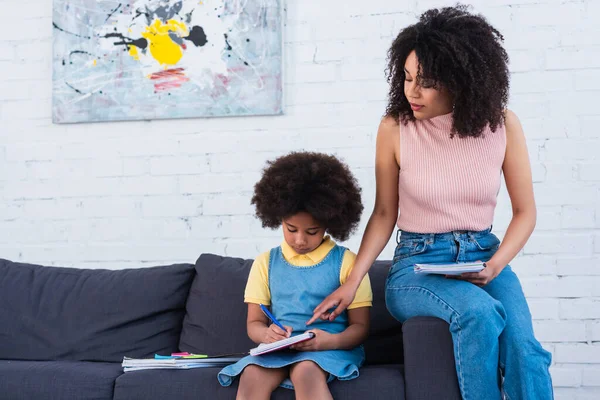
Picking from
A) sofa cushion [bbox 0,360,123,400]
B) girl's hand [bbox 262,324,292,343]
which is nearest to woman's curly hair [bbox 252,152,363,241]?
girl's hand [bbox 262,324,292,343]

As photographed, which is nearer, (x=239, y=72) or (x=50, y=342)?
(x=50, y=342)

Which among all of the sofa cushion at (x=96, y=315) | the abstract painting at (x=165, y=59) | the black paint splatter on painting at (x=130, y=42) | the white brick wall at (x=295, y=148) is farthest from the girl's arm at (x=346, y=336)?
the black paint splatter on painting at (x=130, y=42)

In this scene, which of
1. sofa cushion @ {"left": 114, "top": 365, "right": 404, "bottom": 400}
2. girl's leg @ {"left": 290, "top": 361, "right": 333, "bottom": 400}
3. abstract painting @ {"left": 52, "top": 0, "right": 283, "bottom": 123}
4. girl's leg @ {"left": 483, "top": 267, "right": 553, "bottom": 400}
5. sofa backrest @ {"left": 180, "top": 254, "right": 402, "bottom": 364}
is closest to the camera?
girl's leg @ {"left": 483, "top": 267, "right": 553, "bottom": 400}

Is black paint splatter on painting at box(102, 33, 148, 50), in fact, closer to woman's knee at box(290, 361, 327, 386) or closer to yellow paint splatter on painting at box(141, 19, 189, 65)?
yellow paint splatter on painting at box(141, 19, 189, 65)

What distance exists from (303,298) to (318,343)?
0.62 feet

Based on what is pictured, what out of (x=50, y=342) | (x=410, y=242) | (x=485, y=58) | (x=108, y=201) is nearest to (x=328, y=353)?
(x=410, y=242)

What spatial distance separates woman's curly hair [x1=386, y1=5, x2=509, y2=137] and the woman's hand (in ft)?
1.73

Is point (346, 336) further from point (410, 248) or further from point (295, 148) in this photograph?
point (295, 148)

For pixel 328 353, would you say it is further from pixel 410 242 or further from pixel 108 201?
pixel 108 201

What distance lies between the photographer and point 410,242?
6.91ft

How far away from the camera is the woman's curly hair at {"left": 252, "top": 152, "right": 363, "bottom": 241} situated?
2.12m

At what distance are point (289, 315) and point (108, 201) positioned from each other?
4.78 feet

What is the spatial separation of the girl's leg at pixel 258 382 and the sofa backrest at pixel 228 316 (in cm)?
48

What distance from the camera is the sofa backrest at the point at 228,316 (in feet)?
7.87
